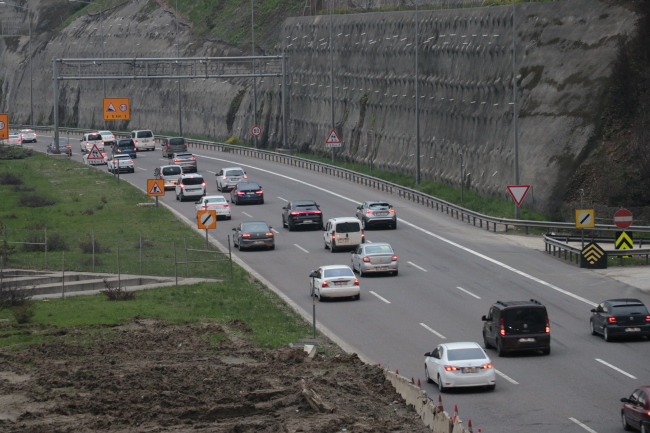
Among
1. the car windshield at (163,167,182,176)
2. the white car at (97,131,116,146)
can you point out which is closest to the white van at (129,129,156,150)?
the white car at (97,131,116,146)

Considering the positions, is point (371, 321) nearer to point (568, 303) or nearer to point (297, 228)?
point (568, 303)

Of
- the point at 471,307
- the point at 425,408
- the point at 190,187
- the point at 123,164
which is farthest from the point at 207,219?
the point at 123,164

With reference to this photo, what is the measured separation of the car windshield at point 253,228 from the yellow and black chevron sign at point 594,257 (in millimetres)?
14892

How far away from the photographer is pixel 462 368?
22.8 metres

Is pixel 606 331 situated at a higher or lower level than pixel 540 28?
lower

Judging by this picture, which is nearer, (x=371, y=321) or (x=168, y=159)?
(x=371, y=321)

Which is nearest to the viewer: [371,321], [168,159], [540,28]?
[371,321]

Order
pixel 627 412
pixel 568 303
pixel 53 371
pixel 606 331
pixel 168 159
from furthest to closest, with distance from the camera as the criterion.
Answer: pixel 168 159
pixel 568 303
pixel 606 331
pixel 53 371
pixel 627 412

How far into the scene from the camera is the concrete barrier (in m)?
17.4

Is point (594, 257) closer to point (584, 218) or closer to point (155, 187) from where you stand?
point (584, 218)

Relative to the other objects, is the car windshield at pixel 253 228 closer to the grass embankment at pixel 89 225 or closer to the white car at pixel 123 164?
the grass embankment at pixel 89 225

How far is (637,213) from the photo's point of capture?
47.6m

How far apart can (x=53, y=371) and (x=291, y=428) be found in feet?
26.3

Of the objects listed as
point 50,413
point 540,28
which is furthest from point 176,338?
point 540,28
